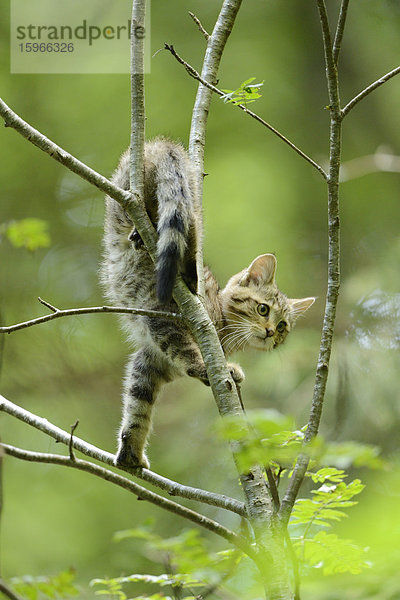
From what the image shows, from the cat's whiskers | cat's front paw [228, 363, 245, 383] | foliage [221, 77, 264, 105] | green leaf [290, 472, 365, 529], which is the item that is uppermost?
the cat's whiskers

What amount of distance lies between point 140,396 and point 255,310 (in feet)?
2.26

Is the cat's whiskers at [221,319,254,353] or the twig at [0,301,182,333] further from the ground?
the cat's whiskers at [221,319,254,353]

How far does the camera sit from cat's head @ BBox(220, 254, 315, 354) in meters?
2.71

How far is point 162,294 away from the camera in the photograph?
1.51 meters

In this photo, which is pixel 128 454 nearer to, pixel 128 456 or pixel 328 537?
pixel 128 456

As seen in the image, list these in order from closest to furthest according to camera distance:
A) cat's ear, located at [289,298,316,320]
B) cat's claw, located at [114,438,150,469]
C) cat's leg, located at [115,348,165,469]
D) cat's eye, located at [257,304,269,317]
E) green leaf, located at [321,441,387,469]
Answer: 1. green leaf, located at [321,441,387,469]
2. cat's claw, located at [114,438,150,469]
3. cat's leg, located at [115,348,165,469]
4. cat's eye, located at [257,304,269,317]
5. cat's ear, located at [289,298,316,320]

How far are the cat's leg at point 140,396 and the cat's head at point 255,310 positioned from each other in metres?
0.38

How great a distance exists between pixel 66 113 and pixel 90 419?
8.29 ft

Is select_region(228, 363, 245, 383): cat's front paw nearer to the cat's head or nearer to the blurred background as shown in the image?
the cat's head

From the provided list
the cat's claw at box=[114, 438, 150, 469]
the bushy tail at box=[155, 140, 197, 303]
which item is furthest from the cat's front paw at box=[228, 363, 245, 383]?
the cat's claw at box=[114, 438, 150, 469]

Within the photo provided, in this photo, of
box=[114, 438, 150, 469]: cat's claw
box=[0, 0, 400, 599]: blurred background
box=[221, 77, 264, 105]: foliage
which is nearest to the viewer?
box=[221, 77, 264, 105]: foliage

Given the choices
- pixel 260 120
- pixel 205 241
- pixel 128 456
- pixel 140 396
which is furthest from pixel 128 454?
pixel 205 241

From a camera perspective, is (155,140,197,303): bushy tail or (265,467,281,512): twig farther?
(155,140,197,303): bushy tail

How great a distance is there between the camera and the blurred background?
4.60 meters
